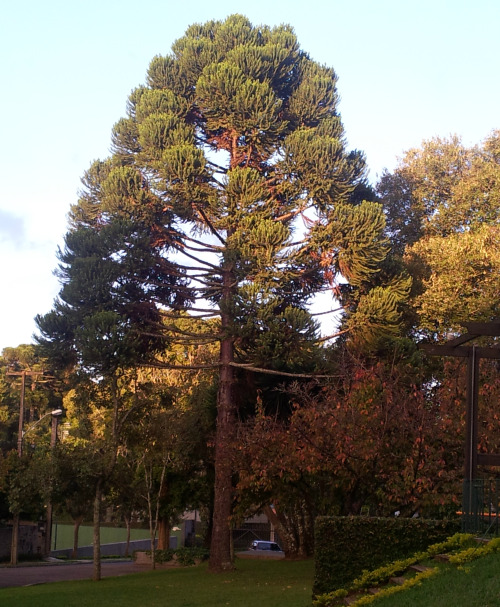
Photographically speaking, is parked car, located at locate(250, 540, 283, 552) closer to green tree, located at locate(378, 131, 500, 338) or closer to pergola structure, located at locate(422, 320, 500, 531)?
green tree, located at locate(378, 131, 500, 338)

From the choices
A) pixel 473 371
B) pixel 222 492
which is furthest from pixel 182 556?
pixel 473 371

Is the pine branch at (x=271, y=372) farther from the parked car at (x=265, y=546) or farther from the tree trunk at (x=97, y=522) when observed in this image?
the parked car at (x=265, y=546)

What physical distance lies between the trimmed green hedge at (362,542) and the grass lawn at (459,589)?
264 cm

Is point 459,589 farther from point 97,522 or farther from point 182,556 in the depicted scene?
point 182,556

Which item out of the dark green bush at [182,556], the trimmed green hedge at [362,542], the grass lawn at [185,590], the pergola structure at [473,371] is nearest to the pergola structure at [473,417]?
the pergola structure at [473,371]

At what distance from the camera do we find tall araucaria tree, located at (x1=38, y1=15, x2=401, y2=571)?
26.3m

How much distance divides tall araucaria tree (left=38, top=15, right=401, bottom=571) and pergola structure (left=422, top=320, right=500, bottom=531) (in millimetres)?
10069

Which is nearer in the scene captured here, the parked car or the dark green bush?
the dark green bush

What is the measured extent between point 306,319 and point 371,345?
2.48 metres

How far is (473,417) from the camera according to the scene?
1483 centimetres

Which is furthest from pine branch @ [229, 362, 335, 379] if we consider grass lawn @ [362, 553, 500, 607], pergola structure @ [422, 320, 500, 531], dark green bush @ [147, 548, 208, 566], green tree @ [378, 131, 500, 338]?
grass lawn @ [362, 553, 500, 607]

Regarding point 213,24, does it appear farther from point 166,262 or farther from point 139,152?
Answer: point 166,262

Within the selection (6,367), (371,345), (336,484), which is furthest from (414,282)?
(6,367)

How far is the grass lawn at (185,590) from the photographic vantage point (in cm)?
1839
